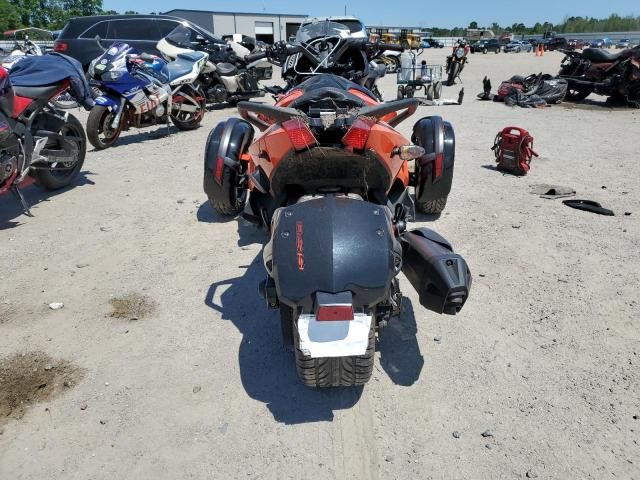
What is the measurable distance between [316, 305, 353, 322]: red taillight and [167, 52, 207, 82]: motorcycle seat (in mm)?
7566

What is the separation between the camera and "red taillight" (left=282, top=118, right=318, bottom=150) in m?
2.40

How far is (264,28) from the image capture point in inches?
2015

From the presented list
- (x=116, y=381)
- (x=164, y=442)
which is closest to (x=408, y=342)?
(x=164, y=442)

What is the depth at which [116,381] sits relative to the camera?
2.60 meters

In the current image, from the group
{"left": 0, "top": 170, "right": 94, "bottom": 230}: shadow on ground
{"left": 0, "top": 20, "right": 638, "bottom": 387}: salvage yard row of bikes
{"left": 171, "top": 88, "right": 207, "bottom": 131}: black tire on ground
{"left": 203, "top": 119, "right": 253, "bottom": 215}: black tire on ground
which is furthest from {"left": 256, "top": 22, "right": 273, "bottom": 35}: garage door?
{"left": 203, "top": 119, "right": 253, "bottom": 215}: black tire on ground

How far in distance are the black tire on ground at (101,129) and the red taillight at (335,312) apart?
6.46 meters

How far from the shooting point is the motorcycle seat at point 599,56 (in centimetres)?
1255

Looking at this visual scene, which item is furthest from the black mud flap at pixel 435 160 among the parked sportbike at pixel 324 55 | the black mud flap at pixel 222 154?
the black mud flap at pixel 222 154

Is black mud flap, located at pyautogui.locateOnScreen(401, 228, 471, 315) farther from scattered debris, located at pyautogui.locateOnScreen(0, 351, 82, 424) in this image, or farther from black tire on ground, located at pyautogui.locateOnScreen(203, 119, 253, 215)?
black tire on ground, located at pyautogui.locateOnScreen(203, 119, 253, 215)

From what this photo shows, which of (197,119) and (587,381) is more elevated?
(197,119)

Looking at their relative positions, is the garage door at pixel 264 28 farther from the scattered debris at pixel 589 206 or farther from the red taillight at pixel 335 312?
the red taillight at pixel 335 312

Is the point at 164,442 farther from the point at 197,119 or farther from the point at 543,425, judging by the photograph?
the point at 197,119

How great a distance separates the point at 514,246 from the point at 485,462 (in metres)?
2.40

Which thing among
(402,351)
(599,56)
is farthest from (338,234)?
(599,56)
